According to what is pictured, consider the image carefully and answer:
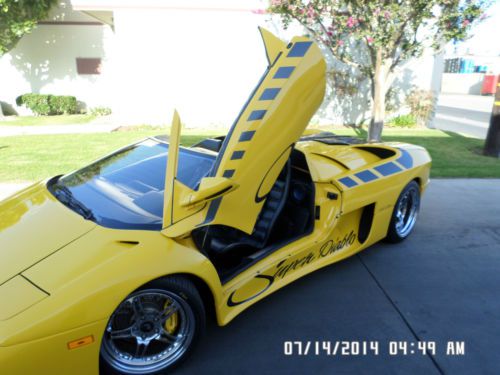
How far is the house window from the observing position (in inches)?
596

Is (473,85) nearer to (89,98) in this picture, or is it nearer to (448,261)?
(89,98)

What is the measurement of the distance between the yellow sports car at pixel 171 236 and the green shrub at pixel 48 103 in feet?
43.4

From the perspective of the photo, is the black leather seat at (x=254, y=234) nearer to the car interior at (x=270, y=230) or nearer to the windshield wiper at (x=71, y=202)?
the car interior at (x=270, y=230)

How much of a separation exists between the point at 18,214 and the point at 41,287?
982mm

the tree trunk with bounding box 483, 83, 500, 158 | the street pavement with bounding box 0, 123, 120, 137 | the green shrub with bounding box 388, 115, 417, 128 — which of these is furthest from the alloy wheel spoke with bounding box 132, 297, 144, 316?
the green shrub with bounding box 388, 115, 417, 128

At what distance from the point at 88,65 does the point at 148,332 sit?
15.4 meters

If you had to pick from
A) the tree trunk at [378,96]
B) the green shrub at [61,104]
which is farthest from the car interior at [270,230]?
the green shrub at [61,104]

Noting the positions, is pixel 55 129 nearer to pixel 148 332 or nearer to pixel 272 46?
pixel 272 46

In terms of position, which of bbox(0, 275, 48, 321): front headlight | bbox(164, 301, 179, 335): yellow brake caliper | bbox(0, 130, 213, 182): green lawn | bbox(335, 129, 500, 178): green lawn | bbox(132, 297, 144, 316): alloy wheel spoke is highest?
bbox(0, 275, 48, 321): front headlight

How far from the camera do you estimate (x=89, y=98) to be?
15492mm

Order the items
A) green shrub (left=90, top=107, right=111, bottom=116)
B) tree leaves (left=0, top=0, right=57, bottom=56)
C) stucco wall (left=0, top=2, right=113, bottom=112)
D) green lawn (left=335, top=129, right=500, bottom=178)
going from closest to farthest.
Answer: green lawn (left=335, top=129, right=500, bottom=178), tree leaves (left=0, top=0, right=57, bottom=56), green shrub (left=90, top=107, right=111, bottom=116), stucco wall (left=0, top=2, right=113, bottom=112)

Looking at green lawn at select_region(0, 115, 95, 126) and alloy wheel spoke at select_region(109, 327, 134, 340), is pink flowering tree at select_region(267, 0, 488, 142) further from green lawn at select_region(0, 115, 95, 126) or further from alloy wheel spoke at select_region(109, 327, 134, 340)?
green lawn at select_region(0, 115, 95, 126)

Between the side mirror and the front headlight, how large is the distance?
826mm

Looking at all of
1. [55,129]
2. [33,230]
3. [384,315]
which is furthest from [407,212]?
[55,129]
